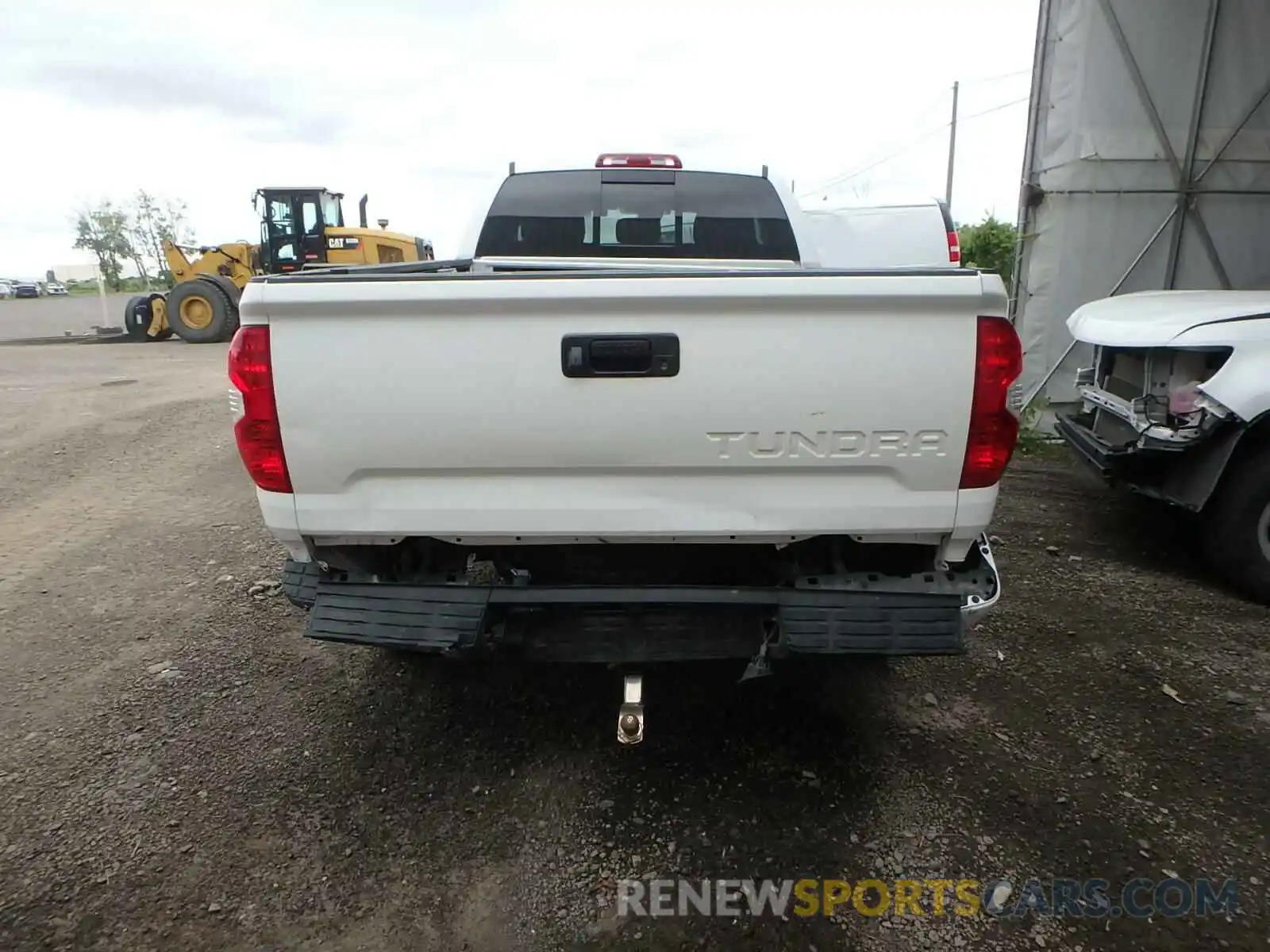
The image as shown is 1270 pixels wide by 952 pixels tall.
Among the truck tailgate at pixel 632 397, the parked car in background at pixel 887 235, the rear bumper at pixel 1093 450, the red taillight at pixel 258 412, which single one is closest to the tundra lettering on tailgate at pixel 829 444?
the truck tailgate at pixel 632 397

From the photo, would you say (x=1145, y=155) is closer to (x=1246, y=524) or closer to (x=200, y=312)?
(x=1246, y=524)

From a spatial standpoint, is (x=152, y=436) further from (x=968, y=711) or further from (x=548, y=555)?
(x=968, y=711)

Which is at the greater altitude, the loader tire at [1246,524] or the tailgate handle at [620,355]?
the tailgate handle at [620,355]

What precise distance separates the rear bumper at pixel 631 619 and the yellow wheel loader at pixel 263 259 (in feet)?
52.5

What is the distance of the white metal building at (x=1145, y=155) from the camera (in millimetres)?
6930

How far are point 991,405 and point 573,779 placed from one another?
1824mm

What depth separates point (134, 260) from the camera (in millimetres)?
57750

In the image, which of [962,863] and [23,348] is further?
[23,348]

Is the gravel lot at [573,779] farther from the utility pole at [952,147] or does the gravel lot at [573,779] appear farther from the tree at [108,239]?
the tree at [108,239]

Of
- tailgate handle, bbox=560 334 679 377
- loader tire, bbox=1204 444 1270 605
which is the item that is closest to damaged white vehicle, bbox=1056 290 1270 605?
loader tire, bbox=1204 444 1270 605

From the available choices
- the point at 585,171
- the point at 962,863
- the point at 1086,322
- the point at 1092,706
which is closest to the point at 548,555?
the point at 962,863

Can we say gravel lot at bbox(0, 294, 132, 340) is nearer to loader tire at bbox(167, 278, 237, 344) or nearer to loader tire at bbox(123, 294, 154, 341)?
loader tire at bbox(123, 294, 154, 341)

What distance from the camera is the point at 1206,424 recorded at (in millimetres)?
4051

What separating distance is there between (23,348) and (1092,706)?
2018 cm
